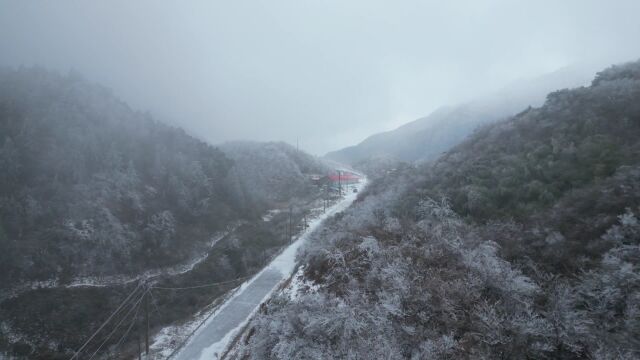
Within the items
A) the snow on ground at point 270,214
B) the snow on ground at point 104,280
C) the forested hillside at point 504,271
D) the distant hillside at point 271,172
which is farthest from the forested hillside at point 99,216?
the forested hillside at point 504,271

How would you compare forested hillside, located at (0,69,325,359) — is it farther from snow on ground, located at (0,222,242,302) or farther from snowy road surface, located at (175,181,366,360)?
snowy road surface, located at (175,181,366,360)

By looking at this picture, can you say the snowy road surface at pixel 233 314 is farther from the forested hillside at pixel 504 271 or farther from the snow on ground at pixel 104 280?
the snow on ground at pixel 104 280

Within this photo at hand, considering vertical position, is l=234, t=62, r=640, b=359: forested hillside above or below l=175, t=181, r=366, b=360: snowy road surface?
above

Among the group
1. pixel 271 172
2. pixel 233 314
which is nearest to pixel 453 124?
pixel 271 172

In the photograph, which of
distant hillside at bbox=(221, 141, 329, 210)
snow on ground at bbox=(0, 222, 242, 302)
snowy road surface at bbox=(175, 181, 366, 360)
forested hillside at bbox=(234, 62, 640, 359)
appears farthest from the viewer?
distant hillside at bbox=(221, 141, 329, 210)

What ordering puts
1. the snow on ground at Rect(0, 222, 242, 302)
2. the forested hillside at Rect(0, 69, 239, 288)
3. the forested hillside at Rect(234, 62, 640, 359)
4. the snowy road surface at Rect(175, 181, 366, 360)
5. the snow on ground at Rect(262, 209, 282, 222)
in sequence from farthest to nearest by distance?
the snow on ground at Rect(262, 209, 282, 222)
the forested hillside at Rect(0, 69, 239, 288)
the snow on ground at Rect(0, 222, 242, 302)
the snowy road surface at Rect(175, 181, 366, 360)
the forested hillside at Rect(234, 62, 640, 359)

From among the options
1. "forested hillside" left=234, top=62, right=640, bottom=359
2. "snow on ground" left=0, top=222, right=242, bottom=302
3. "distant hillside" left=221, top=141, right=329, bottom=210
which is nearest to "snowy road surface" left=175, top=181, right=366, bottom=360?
"forested hillside" left=234, top=62, right=640, bottom=359
